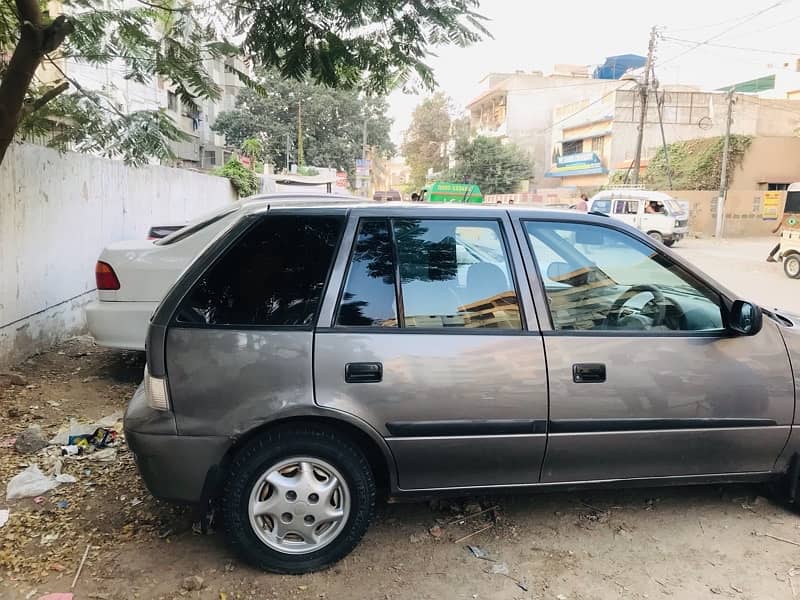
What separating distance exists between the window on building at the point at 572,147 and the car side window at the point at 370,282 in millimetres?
41969

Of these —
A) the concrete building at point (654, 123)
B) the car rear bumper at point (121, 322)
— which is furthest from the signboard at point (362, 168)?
the car rear bumper at point (121, 322)

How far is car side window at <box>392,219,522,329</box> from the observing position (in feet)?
9.66

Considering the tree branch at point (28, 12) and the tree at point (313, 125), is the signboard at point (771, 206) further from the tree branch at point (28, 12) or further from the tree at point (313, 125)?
the tree branch at point (28, 12)

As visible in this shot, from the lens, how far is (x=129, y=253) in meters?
5.32

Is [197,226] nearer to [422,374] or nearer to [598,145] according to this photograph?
[422,374]

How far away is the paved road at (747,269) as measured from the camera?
489 inches

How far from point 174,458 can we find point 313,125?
47.0 meters

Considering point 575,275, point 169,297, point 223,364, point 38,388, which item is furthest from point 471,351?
point 38,388

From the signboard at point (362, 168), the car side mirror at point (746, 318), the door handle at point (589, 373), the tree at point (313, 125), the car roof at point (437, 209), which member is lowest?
the door handle at point (589, 373)

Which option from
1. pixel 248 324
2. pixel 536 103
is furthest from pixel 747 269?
pixel 536 103

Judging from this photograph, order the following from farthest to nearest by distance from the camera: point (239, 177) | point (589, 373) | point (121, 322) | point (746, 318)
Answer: point (239, 177) < point (121, 322) < point (746, 318) < point (589, 373)

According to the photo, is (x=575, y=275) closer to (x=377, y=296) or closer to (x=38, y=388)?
(x=377, y=296)

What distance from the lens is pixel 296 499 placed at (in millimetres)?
2766

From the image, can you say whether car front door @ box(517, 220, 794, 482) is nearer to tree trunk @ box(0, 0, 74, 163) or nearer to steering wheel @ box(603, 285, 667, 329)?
steering wheel @ box(603, 285, 667, 329)
